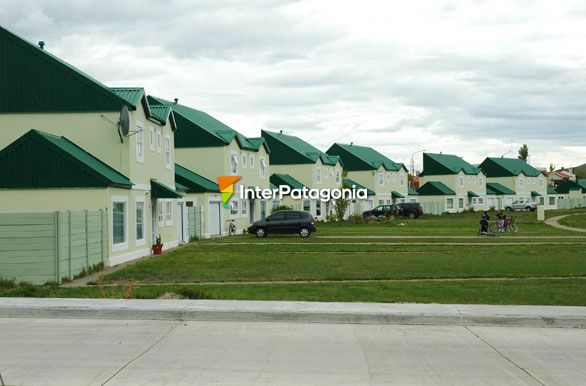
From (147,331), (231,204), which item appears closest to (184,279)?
(147,331)

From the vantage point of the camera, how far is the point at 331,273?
21.7 m

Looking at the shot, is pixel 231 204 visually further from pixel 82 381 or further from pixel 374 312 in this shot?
pixel 82 381

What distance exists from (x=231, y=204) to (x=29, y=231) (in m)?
28.4

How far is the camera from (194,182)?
1673 inches

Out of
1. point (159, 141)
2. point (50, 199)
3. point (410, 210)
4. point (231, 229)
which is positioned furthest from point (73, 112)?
point (410, 210)

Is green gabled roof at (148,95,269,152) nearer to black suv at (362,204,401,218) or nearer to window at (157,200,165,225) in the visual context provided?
window at (157,200,165,225)

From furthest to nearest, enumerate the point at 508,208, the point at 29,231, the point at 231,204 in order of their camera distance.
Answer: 1. the point at 508,208
2. the point at 231,204
3. the point at 29,231

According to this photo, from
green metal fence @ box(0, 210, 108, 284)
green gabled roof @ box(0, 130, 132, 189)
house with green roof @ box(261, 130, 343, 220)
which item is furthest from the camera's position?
house with green roof @ box(261, 130, 343, 220)

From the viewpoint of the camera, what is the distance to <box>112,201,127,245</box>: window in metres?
25.7

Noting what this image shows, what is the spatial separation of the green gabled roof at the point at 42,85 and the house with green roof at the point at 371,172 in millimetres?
54226

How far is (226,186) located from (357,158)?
1581 inches

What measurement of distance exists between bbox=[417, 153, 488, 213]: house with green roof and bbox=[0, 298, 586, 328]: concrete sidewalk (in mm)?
85704

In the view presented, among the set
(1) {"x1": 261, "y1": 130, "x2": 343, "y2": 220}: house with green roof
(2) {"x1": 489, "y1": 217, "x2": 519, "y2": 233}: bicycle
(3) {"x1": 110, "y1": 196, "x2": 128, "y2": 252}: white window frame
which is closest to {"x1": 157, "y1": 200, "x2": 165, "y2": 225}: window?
(3) {"x1": 110, "y1": 196, "x2": 128, "y2": 252}: white window frame

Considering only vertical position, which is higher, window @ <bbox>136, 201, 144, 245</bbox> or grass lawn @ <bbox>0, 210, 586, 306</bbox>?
window @ <bbox>136, 201, 144, 245</bbox>
